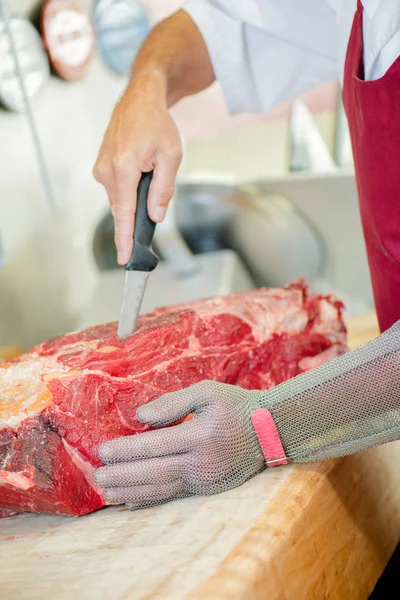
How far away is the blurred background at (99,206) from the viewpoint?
2668mm

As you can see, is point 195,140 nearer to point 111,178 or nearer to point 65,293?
point 65,293

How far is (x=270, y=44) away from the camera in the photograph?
1.87m

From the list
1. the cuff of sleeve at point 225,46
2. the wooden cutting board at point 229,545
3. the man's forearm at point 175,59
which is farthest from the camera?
the cuff of sleeve at point 225,46

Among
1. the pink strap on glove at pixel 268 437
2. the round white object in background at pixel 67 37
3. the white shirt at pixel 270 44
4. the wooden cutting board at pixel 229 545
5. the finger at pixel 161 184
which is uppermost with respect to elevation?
the round white object in background at pixel 67 37

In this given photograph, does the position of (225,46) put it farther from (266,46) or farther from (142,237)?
(142,237)

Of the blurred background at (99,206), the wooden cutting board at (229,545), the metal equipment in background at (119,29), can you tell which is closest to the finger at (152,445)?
the wooden cutting board at (229,545)

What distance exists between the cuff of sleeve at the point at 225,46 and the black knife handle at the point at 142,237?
59cm

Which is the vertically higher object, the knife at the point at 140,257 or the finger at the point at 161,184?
the finger at the point at 161,184

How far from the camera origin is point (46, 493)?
1189 mm

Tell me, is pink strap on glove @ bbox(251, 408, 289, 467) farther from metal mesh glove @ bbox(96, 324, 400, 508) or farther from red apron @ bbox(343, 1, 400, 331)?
red apron @ bbox(343, 1, 400, 331)

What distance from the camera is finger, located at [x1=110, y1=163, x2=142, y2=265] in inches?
55.7

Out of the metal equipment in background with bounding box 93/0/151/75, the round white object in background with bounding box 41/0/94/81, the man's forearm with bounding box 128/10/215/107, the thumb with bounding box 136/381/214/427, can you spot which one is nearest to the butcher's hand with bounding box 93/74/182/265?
the man's forearm with bounding box 128/10/215/107

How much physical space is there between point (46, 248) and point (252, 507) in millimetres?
1957

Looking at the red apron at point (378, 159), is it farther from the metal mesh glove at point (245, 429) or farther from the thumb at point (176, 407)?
the thumb at point (176, 407)
